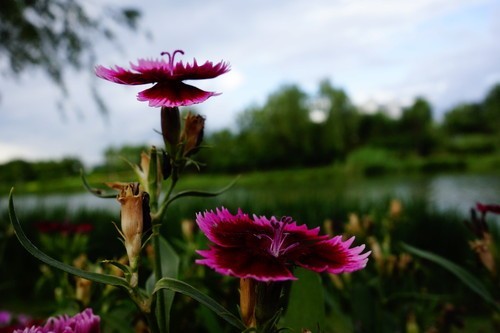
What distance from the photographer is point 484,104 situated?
29688 mm

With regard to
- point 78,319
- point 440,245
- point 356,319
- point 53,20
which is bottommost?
point 440,245

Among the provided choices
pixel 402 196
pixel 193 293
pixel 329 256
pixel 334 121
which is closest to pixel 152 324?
Answer: pixel 193 293

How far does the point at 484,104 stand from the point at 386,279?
105ft

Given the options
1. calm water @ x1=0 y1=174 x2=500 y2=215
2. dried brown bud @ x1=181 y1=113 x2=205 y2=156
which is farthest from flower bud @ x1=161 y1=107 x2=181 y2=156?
calm water @ x1=0 y1=174 x2=500 y2=215

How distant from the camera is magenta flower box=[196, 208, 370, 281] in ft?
1.19

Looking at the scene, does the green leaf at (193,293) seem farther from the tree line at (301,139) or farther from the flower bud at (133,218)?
the tree line at (301,139)

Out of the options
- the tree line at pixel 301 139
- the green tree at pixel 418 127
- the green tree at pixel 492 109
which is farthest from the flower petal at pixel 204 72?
the green tree at pixel 492 109

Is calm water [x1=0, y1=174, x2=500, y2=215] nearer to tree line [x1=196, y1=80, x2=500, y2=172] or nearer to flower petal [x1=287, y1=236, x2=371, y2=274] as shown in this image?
flower petal [x1=287, y1=236, x2=371, y2=274]

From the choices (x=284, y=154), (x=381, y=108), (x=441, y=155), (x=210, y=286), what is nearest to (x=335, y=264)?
(x=210, y=286)

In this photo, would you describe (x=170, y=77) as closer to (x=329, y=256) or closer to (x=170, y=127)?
(x=170, y=127)

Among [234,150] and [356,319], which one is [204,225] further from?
[234,150]

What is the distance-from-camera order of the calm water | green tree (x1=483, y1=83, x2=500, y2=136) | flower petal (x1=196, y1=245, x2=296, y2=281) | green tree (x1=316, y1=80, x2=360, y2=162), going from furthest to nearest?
green tree (x1=483, y1=83, x2=500, y2=136), green tree (x1=316, y1=80, x2=360, y2=162), the calm water, flower petal (x1=196, y1=245, x2=296, y2=281)

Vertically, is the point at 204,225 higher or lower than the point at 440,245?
higher

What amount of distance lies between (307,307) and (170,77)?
0.31 metres
